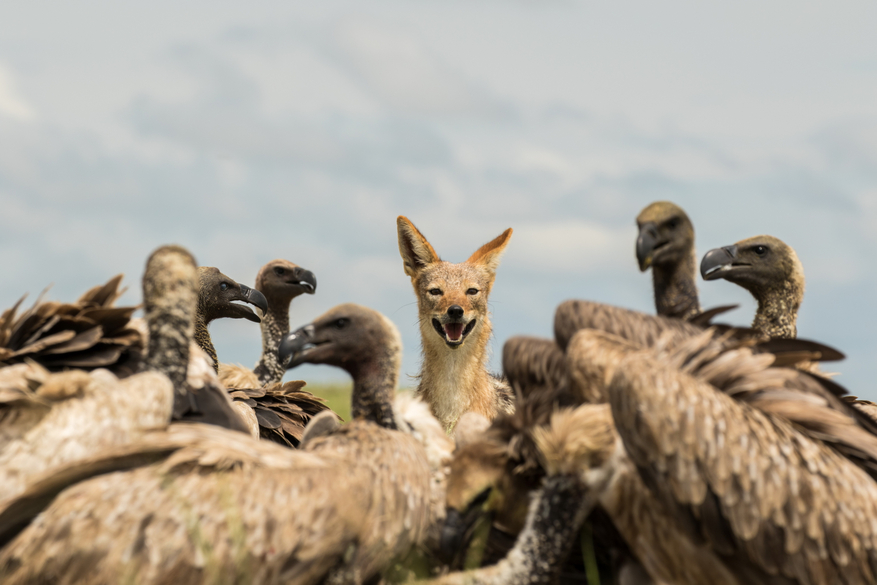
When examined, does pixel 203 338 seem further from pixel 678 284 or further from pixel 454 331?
pixel 678 284

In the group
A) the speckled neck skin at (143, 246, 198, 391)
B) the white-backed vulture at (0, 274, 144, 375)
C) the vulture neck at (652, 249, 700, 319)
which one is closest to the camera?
the speckled neck skin at (143, 246, 198, 391)

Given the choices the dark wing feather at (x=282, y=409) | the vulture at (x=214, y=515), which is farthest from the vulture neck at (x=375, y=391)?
the dark wing feather at (x=282, y=409)

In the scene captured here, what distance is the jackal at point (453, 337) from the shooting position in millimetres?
8203

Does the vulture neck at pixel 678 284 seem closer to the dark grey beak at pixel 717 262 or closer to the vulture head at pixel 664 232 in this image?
the vulture head at pixel 664 232

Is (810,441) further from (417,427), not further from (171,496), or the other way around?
(171,496)

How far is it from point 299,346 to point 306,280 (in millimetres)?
5591

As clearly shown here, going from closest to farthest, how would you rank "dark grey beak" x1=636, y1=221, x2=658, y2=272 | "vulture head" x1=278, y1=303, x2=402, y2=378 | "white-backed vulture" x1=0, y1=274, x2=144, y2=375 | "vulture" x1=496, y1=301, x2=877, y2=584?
"vulture" x1=496, y1=301, x2=877, y2=584
"white-backed vulture" x1=0, y1=274, x2=144, y2=375
"vulture head" x1=278, y1=303, x2=402, y2=378
"dark grey beak" x1=636, y1=221, x2=658, y2=272

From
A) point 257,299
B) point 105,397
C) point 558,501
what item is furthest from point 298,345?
point 257,299

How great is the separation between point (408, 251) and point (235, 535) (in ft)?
17.7

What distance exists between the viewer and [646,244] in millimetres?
5754

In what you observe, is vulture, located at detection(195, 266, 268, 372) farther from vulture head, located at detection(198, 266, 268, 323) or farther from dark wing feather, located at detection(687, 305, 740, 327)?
dark wing feather, located at detection(687, 305, 740, 327)

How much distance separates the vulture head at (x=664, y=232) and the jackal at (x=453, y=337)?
254 centimetres

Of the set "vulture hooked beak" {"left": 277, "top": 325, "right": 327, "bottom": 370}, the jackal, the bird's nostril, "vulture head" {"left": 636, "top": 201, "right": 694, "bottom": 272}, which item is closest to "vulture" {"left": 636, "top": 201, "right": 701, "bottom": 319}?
"vulture head" {"left": 636, "top": 201, "right": 694, "bottom": 272}

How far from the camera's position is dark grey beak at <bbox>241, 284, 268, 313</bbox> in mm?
9461
